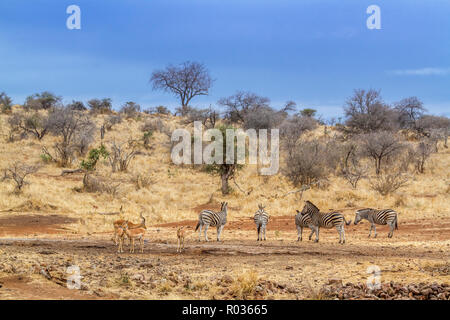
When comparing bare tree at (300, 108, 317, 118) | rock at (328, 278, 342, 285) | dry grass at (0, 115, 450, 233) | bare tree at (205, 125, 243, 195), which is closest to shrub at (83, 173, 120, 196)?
dry grass at (0, 115, 450, 233)

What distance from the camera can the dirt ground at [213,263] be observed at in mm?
7477

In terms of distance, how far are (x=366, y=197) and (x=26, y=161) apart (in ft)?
74.7

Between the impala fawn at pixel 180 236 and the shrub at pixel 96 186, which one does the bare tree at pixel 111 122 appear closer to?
the shrub at pixel 96 186

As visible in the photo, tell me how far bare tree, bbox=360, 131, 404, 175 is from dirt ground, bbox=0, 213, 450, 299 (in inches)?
716

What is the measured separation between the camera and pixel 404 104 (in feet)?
169

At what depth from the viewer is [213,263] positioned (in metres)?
9.97

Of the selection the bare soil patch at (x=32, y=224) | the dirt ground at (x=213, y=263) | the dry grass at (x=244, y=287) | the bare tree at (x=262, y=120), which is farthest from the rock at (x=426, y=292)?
the bare tree at (x=262, y=120)

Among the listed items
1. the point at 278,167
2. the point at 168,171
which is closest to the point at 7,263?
the point at 168,171

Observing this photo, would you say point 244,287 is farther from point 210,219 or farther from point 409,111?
point 409,111

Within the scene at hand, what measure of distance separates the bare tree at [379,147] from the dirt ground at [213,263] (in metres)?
18.2

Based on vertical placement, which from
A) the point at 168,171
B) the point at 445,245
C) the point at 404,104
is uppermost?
the point at 404,104
